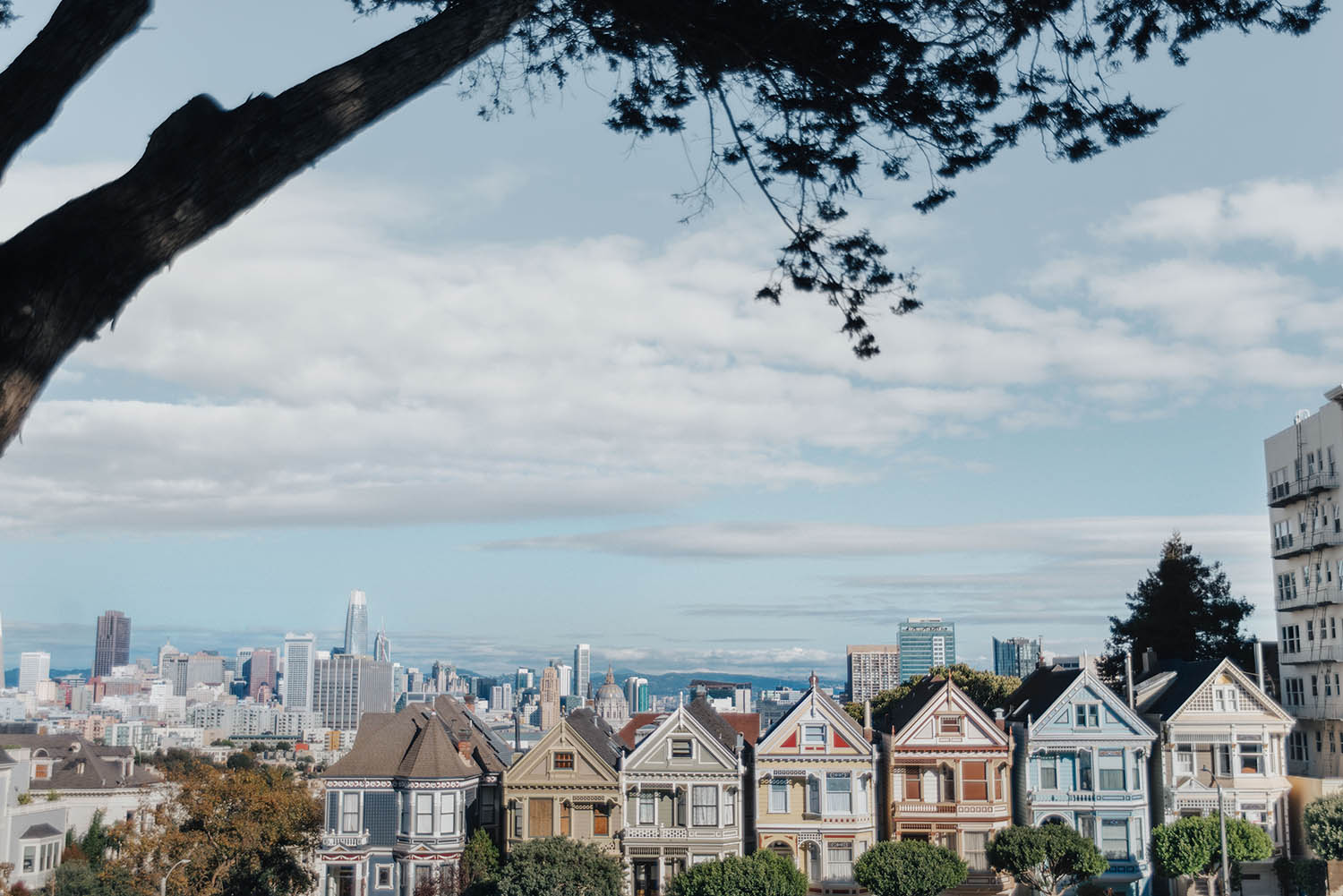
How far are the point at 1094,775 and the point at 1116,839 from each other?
2096mm

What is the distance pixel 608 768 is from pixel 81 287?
38.5 m

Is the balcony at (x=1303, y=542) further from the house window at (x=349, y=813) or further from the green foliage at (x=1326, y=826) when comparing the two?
the house window at (x=349, y=813)

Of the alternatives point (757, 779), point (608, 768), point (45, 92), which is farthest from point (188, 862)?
point (45, 92)

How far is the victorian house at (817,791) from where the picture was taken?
135ft

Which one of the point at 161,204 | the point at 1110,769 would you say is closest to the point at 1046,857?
the point at 1110,769

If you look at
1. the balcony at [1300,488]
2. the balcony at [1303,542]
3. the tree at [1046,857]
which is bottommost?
the tree at [1046,857]

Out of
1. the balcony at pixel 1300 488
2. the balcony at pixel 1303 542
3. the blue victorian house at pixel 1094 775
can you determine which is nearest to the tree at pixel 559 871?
the blue victorian house at pixel 1094 775

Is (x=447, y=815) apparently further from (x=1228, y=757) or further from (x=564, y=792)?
(x=1228, y=757)

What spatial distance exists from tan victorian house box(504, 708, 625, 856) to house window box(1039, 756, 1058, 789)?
553 inches

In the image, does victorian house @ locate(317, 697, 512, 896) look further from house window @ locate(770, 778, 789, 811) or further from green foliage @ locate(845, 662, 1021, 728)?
green foliage @ locate(845, 662, 1021, 728)

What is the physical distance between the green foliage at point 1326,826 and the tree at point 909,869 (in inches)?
443

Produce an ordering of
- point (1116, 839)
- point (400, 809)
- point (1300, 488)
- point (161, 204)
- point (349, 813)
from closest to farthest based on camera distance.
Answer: point (161, 204) → point (1116, 839) → point (400, 809) → point (349, 813) → point (1300, 488)

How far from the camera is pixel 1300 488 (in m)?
49.8

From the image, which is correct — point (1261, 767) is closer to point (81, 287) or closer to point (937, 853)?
point (937, 853)
